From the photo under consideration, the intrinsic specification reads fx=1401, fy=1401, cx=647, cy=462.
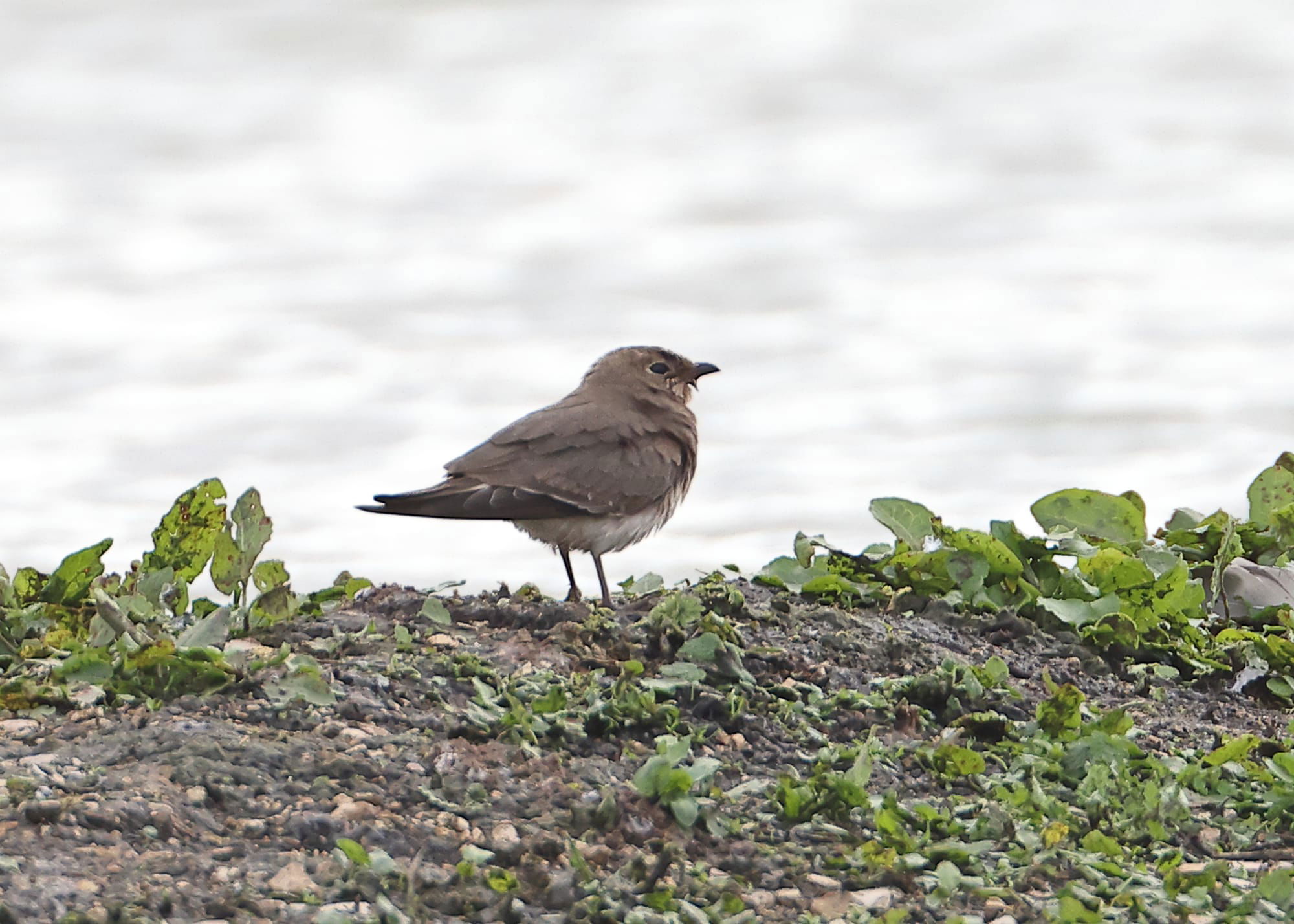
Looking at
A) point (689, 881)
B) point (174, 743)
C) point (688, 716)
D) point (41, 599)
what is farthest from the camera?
point (41, 599)

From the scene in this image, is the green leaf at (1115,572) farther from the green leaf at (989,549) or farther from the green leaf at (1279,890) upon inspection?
the green leaf at (1279,890)

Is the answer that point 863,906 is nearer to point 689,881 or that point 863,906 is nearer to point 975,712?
point 689,881

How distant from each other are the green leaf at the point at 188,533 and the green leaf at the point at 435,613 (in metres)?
1.20

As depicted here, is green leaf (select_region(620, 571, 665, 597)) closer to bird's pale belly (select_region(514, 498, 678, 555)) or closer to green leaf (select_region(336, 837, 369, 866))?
bird's pale belly (select_region(514, 498, 678, 555))

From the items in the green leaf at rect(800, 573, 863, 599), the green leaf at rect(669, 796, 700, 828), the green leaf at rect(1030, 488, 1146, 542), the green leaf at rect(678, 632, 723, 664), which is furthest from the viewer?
the green leaf at rect(1030, 488, 1146, 542)

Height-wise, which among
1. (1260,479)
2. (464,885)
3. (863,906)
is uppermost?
(1260,479)

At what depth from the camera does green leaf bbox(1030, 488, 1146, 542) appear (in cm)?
811

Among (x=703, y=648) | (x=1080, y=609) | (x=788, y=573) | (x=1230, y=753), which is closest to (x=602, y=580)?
(x=788, y=573)

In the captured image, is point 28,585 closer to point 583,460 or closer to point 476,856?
point 583,460

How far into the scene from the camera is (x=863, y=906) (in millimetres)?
4125

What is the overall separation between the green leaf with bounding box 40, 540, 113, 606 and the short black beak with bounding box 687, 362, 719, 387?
11.6 ft

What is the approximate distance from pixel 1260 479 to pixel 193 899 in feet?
24.1

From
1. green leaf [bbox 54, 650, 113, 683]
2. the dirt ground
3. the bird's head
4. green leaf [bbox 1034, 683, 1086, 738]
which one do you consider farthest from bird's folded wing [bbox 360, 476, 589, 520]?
green leaf [bbox 1034, 683, 1086, 738]

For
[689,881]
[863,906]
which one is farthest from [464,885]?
[863,906]
